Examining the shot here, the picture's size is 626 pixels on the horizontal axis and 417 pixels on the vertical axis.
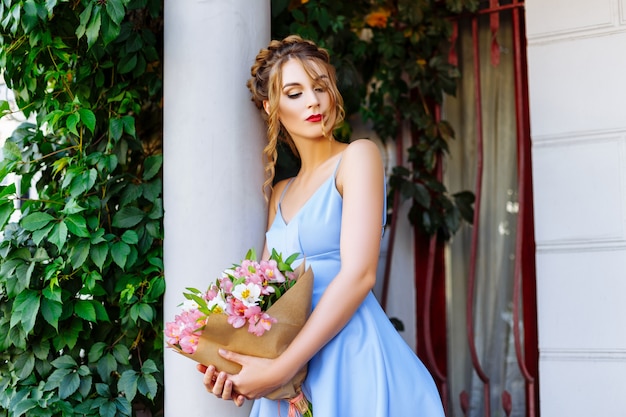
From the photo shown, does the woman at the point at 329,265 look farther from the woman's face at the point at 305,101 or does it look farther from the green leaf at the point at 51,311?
the green leaf at the point at 51,311

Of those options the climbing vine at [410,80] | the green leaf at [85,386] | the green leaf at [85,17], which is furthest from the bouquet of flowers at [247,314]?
the climbing vine at [410,80]

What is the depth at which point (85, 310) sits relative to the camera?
2.58 m

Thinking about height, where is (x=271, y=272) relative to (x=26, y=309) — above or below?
A: above

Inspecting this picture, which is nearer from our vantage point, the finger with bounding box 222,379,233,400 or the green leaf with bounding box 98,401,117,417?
the finger with bounding box 222,379,233,400

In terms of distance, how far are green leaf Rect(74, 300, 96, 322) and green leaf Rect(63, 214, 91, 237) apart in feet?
0.73

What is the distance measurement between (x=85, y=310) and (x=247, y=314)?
81cm

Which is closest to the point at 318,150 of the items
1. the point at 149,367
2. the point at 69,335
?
the point at 149,367

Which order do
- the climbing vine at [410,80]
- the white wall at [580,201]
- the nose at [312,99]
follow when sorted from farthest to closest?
the climbing vine at [410,80]
the white wall at [580,201]
the nose at [312,99]

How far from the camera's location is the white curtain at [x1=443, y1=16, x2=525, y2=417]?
11.3ft

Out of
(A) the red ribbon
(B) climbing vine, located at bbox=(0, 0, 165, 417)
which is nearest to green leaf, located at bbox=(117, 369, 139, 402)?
(B) climbing vine, located at bbox=(0, 0, 165, 417)

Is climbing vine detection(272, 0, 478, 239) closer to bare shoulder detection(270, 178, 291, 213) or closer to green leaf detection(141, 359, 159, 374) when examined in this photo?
bare shoulder detection(270, 178, 291, 213)

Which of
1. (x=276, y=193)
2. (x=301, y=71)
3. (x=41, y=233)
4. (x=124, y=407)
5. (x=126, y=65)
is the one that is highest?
(x=126, y=65)

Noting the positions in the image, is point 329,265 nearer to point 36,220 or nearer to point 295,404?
point 295,404

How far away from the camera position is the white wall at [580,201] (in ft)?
9.64
